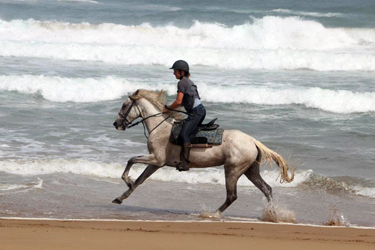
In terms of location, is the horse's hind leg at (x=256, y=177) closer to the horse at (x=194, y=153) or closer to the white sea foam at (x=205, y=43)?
the horse at (x=194, y=153)

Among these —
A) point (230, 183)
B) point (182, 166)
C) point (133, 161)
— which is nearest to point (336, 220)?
point (230, 183)

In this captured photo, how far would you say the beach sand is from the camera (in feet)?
22.9

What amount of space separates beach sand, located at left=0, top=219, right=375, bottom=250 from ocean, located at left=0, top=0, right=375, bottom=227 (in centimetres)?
87

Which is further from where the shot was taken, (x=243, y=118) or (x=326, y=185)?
(x=243, y=118)

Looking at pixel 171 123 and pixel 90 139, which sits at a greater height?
pixel 171 123

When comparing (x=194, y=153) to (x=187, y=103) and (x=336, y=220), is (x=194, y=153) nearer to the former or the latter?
(x=187, y=103)

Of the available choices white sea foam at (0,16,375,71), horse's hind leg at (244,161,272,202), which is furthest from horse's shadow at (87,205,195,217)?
white sea foam at (0,16,375,71)

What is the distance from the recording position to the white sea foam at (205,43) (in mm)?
30906

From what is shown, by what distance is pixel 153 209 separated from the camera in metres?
10.5

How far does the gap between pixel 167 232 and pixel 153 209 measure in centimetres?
246

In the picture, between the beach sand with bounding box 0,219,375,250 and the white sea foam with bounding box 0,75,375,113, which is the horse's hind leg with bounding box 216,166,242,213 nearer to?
the beach sand with bounding box 0,219,375,250

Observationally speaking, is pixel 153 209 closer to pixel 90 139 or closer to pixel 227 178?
pixel 227 178

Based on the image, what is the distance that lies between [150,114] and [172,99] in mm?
12046

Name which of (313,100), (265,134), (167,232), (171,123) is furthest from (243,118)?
(167,232)
